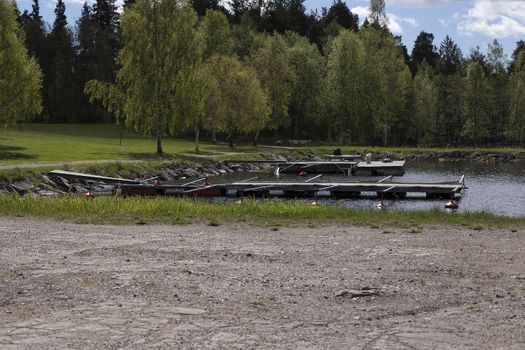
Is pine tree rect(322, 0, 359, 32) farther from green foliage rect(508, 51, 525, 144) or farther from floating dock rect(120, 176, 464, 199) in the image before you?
floating dock rect(120, 176, 464, 199)

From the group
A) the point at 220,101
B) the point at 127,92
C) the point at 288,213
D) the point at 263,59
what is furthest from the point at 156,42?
the point at 288,213

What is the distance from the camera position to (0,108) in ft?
165

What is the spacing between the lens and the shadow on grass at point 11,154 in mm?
47000

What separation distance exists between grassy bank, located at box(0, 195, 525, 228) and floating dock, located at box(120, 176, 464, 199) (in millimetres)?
12820

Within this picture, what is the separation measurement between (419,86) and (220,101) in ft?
157

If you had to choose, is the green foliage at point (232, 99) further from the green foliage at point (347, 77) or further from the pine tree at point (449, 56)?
the pine tree at point (449, 56)

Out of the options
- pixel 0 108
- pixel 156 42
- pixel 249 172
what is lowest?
pixel 249 172

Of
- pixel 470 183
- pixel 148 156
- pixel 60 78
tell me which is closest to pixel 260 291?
pixel 470 183

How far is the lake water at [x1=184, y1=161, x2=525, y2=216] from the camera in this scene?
3531 cm

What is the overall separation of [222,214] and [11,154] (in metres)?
31.5

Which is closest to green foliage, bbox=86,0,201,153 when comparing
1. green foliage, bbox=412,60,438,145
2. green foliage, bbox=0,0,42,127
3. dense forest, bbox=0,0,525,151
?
dense forest, bbox=0,0,525,151

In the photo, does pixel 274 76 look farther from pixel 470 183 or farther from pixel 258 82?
pixel 470 183

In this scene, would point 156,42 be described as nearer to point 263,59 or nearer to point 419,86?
point 263,59

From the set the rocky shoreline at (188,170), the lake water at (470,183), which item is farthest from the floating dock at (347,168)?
the rocky shoreline at (188,170)
